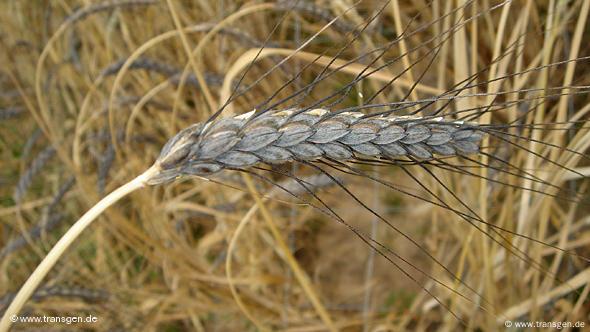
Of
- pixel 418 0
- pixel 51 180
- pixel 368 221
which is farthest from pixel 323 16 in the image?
pixel 51 180

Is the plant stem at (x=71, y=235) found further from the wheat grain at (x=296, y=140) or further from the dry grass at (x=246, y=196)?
the dry grass at (x=246, y=196)

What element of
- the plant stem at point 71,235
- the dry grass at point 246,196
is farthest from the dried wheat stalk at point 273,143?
the dry grass at point 246,196

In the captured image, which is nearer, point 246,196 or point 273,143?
point 273,143

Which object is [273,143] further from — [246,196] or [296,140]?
[246,196]

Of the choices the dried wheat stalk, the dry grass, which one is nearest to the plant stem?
the dried wheat stalk

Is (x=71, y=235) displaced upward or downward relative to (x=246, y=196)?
upward

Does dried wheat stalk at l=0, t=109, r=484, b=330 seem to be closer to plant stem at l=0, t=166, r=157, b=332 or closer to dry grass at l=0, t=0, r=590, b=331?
plant stem at l=0, t=166, r=157, b=332

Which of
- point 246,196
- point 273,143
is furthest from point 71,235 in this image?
point 246,196
